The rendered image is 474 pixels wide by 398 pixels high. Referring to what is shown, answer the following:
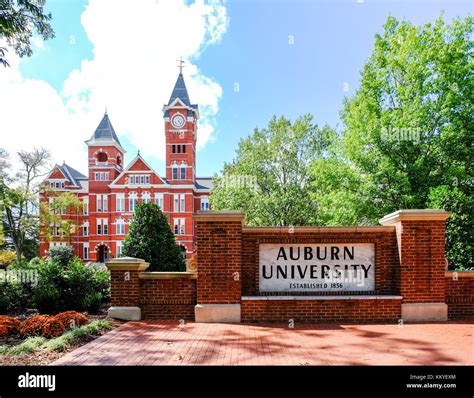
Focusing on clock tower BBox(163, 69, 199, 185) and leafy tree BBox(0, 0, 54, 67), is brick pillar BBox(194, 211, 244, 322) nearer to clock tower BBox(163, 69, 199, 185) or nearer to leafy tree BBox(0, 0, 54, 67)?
leafy tree BBox(0, 0, 54, 67)

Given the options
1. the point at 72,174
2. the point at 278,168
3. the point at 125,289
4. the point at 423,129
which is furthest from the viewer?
the point at 72,174

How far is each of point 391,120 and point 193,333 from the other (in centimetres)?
Result: 1515

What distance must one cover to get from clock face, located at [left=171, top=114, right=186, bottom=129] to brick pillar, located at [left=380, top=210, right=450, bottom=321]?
48.2 meters

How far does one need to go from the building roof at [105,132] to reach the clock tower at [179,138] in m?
8.74

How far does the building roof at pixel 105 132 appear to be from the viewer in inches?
2177

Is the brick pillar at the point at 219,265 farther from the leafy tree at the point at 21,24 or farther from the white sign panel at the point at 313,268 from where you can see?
the leafy tree at the point at 21,24

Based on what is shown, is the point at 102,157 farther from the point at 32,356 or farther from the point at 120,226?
the point at 32,356

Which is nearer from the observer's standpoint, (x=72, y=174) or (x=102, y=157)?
(x=102, y=157)

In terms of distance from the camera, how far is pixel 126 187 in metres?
52.0

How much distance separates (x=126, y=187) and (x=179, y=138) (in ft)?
34.3

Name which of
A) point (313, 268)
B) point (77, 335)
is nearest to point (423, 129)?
point (313, 268)

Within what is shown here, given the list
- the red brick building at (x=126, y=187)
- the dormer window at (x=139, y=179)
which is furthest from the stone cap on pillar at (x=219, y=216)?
the dormer window at (x=139, y=179)

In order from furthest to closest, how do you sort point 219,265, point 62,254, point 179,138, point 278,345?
point 179,138 < point 62,254 < point 219,265 < point 278,345

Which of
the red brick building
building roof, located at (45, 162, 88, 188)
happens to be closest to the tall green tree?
the red brick building
